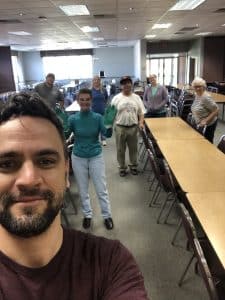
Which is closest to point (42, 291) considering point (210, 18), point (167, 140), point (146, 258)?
point (146, 258)

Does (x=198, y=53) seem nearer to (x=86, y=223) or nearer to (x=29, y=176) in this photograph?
(x=86, y=223)

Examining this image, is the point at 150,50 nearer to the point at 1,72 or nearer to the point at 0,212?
the point at 1,72

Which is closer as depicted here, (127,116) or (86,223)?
(86,223)

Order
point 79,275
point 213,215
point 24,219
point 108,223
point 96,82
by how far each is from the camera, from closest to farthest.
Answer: point 24,219 → point 79,275 → point 213,215 → point 108,223 → point 96,82

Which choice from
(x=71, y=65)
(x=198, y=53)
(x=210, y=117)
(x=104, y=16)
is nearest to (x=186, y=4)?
(x=104, y=16)

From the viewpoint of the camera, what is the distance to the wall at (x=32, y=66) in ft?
63.3

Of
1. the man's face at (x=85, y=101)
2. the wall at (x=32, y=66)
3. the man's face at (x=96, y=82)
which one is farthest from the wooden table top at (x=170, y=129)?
the wall at (x=32, y=66)

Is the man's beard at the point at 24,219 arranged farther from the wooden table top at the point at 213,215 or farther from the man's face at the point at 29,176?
→ the wooden table top at the point at 213,215

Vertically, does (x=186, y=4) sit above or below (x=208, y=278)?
above

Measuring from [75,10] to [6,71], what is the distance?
961 centimetres

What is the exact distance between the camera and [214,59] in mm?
14398

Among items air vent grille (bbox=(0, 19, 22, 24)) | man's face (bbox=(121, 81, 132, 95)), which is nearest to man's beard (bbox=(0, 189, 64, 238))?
man's face (bbox=(121, 81, 132, 95))

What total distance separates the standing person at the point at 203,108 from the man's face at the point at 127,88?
929 mm

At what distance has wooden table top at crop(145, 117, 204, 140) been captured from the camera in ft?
14.0
